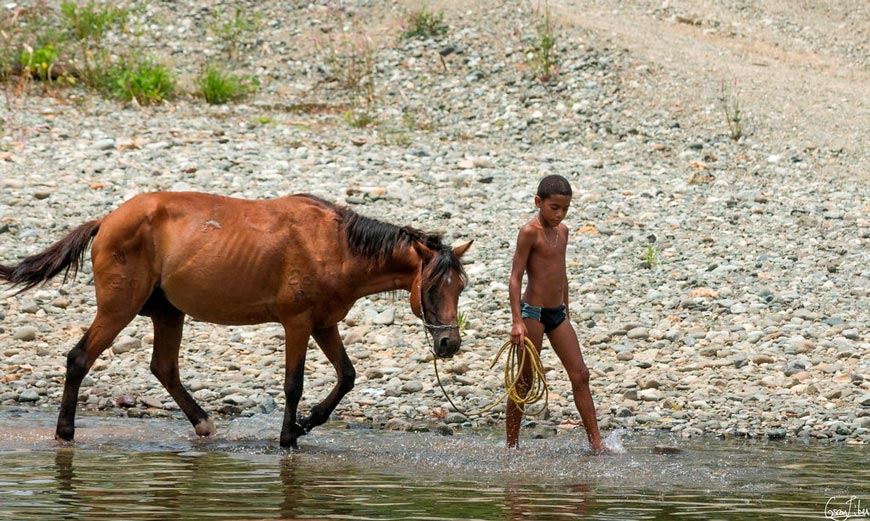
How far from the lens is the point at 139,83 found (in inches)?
730

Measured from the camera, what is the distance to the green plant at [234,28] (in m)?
21.1

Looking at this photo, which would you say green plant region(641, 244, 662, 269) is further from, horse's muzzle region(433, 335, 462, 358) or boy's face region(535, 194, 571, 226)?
horse's muzzle region(433, 335, 462, 358)

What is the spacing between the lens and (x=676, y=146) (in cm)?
1658

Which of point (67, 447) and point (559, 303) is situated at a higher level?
point (559, 303)

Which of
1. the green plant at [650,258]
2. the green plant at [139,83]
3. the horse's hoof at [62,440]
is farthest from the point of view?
the green plant at [139,83]

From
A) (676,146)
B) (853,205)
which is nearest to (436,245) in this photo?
A: (853,205)

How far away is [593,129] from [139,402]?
896cm

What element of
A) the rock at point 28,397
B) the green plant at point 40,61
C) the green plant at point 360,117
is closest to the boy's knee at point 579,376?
the rock at point 28,397

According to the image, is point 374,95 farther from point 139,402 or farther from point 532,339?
point 532,339

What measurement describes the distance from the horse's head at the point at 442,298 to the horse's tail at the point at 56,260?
2.56m

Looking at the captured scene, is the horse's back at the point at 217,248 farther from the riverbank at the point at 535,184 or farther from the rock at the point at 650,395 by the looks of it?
the rock at the point at 650,395

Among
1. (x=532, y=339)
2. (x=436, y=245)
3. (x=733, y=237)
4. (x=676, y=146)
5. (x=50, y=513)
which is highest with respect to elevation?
(x=676, y=146)

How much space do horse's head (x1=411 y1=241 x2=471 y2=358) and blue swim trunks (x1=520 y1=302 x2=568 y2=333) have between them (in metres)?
0.44

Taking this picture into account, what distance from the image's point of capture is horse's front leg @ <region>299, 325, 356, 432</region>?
873 cm
